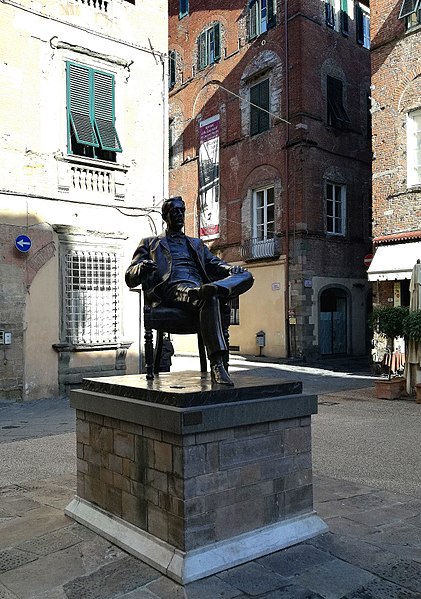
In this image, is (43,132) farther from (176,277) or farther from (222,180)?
(222,180)

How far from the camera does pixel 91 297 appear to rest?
11922 millimetres

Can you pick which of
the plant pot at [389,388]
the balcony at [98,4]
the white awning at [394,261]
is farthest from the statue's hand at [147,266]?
the white awning at [394,261]

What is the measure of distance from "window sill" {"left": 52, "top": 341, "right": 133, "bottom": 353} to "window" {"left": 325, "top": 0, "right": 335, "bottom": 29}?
46.0 feet

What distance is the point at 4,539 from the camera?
399cm

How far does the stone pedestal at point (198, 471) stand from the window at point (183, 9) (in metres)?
23.6

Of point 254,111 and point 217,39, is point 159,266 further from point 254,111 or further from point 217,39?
point 217,39

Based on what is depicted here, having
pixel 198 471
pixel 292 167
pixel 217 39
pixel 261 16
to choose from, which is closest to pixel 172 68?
pixel 217 39

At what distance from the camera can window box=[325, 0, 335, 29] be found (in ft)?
64.4

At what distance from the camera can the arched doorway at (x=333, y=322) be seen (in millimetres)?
19234

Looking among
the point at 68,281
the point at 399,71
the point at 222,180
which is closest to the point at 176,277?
the point at 68,281

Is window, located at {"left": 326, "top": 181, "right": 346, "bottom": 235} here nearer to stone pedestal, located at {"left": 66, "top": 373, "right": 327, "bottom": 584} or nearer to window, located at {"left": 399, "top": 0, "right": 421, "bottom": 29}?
window, located at {"left": 399, "top": 0, "right": 421, "bottom": 29}

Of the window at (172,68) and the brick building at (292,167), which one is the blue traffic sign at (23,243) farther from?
the window at (172,68)

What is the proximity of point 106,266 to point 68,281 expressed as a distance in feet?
3.05

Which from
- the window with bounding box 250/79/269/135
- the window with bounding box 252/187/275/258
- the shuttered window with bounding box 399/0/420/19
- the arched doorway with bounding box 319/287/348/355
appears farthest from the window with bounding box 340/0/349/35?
the arched doorway with bounding box 319/287/348/355
